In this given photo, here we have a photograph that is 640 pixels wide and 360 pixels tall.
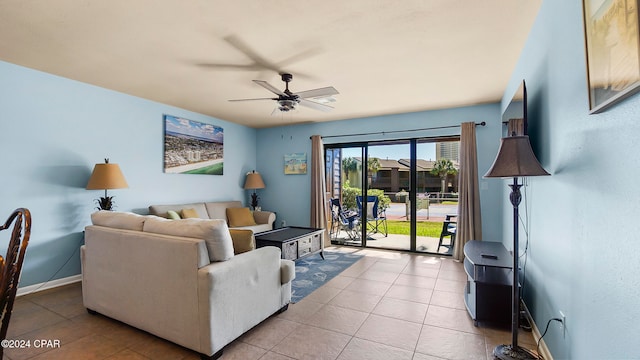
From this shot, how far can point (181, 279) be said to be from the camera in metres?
2.06

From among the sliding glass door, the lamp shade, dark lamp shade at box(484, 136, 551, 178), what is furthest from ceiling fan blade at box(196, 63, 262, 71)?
the lamp shade

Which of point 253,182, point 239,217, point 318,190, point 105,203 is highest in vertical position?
point 253,182

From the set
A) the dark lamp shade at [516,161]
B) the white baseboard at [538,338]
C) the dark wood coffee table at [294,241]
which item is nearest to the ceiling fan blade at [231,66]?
the dark wood coffee table at [294,241]

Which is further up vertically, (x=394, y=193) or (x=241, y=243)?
(x=394, y=193)

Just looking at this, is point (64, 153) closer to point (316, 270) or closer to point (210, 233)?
point (210, 233)

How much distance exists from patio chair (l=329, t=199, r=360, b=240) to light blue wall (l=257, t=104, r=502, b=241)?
53 centimetres

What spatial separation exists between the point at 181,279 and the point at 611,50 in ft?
8.53

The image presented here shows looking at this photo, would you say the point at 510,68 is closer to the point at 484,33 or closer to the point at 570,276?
the point at 484,33

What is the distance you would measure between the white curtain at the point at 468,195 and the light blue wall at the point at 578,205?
2.22 m

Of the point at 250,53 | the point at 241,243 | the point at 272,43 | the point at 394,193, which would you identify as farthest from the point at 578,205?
the point at 394,193

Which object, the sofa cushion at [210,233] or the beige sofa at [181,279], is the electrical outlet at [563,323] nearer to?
the beige sofa at [181,279]

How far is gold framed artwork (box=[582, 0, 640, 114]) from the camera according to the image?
3.15 feet

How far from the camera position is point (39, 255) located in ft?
10.8

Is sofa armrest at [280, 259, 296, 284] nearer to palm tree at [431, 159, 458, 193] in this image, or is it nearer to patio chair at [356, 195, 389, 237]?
patio chair at [356, 195, 389, 237]
